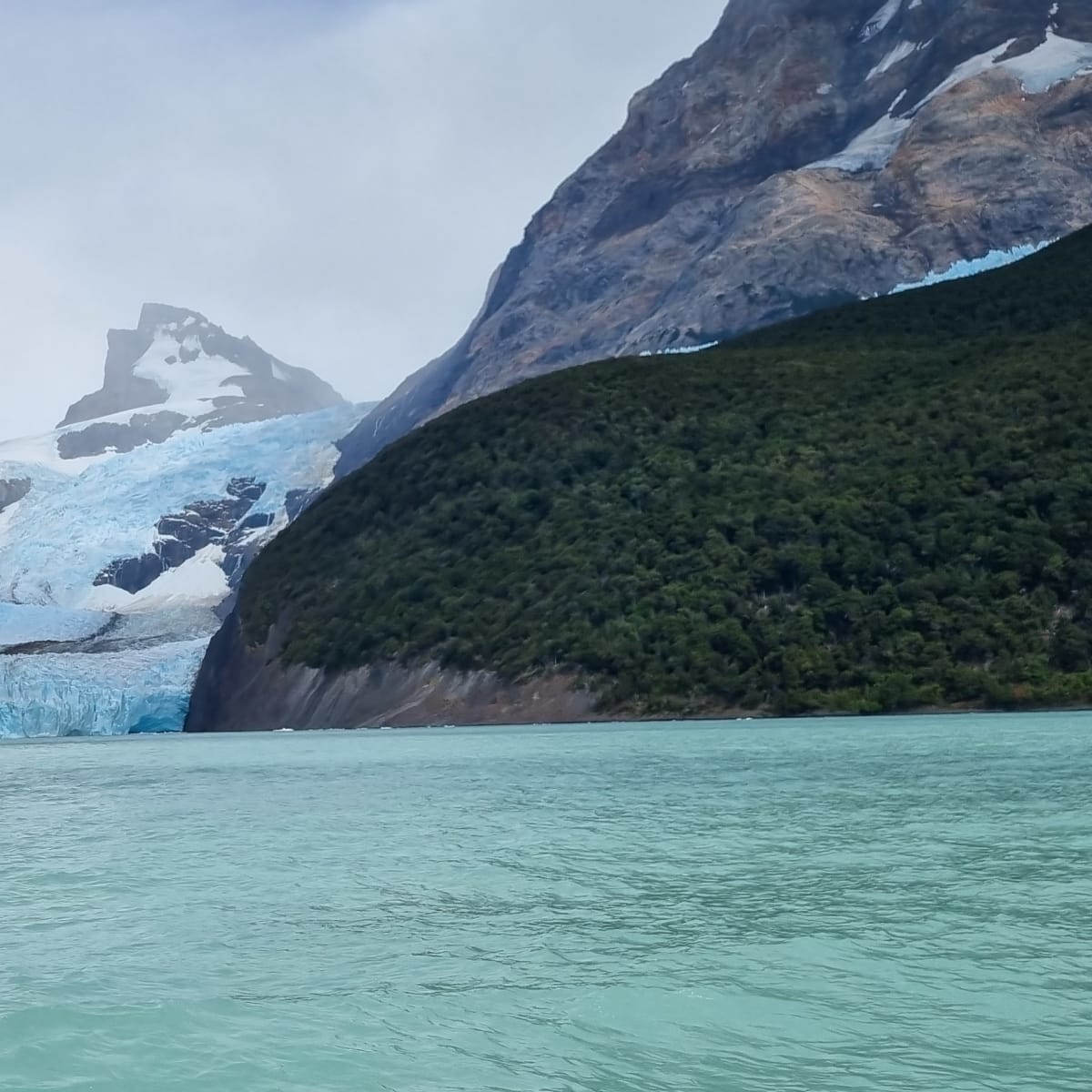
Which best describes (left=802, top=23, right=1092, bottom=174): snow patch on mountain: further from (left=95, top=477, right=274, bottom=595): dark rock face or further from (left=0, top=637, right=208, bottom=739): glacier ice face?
(left=0, top=637, right=208, bottom=739): glacier ice face

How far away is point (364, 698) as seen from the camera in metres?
81.7

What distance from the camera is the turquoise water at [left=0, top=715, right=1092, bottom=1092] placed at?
39.0 feet

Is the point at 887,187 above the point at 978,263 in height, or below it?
above

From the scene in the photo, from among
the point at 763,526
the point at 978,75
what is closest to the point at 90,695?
the point at 763,526

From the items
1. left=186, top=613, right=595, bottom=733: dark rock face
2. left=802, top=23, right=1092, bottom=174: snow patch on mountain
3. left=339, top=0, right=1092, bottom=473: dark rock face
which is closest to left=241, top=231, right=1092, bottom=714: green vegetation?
left=186, top=613, right=595, bottom=733: dark rock face

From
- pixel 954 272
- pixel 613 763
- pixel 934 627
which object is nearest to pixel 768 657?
pixel 934 627

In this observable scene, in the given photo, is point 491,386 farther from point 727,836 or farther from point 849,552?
point 727,836

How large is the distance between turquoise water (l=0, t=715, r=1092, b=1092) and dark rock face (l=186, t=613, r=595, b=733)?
40.8m

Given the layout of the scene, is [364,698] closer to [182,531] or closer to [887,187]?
[182,531]

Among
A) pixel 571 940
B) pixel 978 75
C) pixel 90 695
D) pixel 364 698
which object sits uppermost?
pixel 978 75

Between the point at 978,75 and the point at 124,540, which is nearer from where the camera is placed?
the point at 124,540

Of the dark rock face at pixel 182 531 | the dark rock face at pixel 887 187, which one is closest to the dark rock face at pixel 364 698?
the dark rock face at pixel 887 187

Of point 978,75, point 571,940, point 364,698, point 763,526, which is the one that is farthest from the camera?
point 978,75

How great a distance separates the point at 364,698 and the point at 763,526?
22493 millimetres
